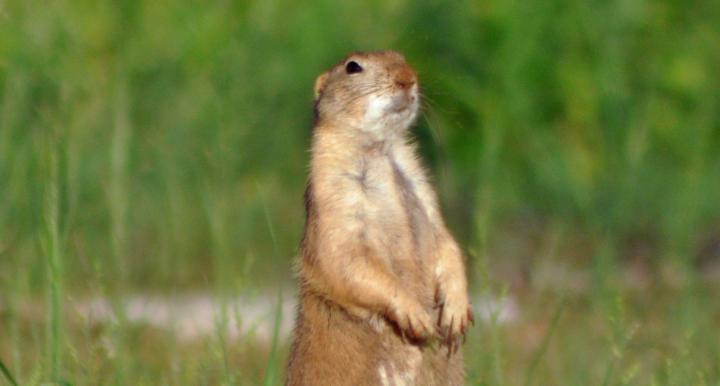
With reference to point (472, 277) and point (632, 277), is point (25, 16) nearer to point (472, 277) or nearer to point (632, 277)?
point (472, 277)

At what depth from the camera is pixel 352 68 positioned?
509 cm

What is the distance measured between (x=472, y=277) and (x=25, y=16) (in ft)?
8.87

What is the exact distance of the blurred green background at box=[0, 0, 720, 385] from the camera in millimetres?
7754

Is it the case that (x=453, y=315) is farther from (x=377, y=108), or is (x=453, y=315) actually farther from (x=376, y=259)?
(x=377, y=108)

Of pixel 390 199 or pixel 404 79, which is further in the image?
pixel 404 79

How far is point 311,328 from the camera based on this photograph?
4.52m

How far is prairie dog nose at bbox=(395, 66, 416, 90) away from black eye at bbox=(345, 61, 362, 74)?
0.22 m

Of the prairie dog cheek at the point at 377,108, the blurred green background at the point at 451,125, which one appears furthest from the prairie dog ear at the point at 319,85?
the blurred green background at the point at 451,125

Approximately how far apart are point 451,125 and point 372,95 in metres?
3.96

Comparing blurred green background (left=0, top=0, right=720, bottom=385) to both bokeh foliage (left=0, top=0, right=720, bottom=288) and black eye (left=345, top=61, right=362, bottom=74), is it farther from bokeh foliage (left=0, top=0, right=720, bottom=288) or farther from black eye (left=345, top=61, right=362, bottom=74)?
black eye (left=345, top=61, right=362, bottom=74)

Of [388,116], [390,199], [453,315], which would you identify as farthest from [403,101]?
[453,315]

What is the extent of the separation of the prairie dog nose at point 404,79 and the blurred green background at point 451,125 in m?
2.49

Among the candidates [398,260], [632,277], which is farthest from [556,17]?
[398,260]

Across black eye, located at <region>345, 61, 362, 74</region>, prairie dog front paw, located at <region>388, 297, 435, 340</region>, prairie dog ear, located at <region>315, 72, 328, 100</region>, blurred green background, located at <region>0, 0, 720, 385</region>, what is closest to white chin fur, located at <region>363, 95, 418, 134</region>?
black eye, located at <region>345, 61, 362, 74</region>
